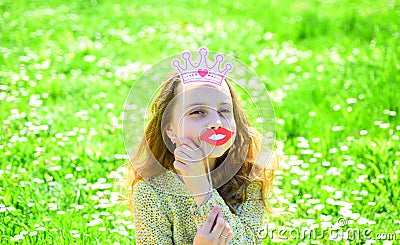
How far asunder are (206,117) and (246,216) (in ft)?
1.66

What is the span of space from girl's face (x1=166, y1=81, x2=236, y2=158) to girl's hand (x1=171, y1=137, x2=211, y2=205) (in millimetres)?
20

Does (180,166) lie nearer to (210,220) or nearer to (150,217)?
(210,220)

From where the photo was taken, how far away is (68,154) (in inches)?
141

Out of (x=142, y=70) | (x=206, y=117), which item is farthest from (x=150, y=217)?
(x=142, y=70)

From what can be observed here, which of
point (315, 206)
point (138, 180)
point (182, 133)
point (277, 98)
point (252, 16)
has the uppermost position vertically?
point (182, 133)

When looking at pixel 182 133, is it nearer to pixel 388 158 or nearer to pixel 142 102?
pixel 142 102

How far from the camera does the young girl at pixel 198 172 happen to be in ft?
6.66

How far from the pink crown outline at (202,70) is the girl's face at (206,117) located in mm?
19

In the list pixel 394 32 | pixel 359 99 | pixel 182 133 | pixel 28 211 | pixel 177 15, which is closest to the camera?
pixel 182 133

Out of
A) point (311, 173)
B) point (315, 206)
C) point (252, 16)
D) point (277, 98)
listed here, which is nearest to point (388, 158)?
point (311, 173)

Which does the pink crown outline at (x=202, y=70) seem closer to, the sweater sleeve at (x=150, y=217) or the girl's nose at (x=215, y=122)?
the girl's nose at (x=215, y=122)

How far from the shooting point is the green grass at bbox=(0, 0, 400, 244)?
3.10 meters

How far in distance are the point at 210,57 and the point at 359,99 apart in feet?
7.63

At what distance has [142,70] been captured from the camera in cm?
498
